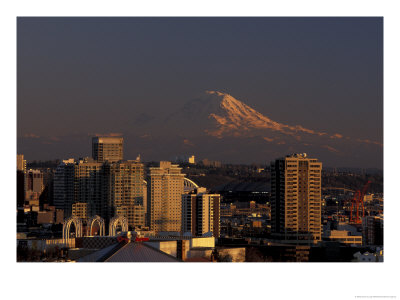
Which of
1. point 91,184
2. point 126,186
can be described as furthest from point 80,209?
point 126,186

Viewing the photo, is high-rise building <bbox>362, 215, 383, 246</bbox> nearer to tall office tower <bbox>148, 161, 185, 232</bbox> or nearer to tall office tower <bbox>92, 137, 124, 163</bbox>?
tall office tower <bbox>148, 161, 185, 232</bbox>

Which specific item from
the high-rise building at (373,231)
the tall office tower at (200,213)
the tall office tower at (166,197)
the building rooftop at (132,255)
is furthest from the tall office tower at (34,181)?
the building rooftop at (132,255)

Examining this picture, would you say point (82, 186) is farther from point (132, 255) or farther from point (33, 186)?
point (132, 255)

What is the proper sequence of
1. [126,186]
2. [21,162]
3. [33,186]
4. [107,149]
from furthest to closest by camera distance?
[126,186] → [33,186] → [107,149] → [21,162]

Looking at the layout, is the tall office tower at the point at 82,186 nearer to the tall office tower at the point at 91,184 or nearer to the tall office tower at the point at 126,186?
the tall office tower at the point at 91,184
